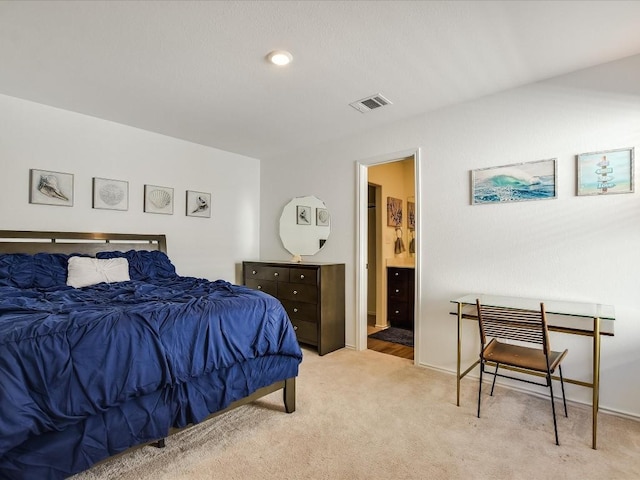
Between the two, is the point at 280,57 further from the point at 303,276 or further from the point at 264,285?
the point at 264,285

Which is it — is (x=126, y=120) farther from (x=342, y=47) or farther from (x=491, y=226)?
(x=491, y=226)

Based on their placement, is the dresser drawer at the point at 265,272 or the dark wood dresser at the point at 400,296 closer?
the dresser drawer at the point at 265,272

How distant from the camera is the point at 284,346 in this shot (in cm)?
230

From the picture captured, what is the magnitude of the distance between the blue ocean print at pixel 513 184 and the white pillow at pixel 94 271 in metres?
3.28

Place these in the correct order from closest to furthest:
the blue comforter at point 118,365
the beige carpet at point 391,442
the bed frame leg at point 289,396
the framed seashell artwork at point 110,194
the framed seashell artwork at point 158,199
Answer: the blue comforter at point 118,365, the beige carpet at point 391,442, the bed frame leg at point 289,396, the framed seashell artwork at point 110,194, the framed seashell artwork at point 158,199

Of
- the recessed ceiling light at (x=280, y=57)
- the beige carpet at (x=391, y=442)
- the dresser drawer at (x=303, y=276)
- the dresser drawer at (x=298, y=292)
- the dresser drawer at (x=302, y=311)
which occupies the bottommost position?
the beige carpet at (x=391, y=442)

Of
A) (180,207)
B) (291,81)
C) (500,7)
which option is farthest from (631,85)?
(180,207)

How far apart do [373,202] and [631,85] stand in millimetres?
3161

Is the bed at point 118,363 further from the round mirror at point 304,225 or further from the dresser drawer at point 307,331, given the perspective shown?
the round mirror at point 304,225

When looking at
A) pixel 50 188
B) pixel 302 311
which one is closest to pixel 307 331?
pixel 302 311

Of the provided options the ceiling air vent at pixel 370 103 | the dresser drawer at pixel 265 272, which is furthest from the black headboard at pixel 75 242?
the ceiling air vent at pixel 370 103

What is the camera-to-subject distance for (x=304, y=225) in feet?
14.7

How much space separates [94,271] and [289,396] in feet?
6.69

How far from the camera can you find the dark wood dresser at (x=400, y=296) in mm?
4707
